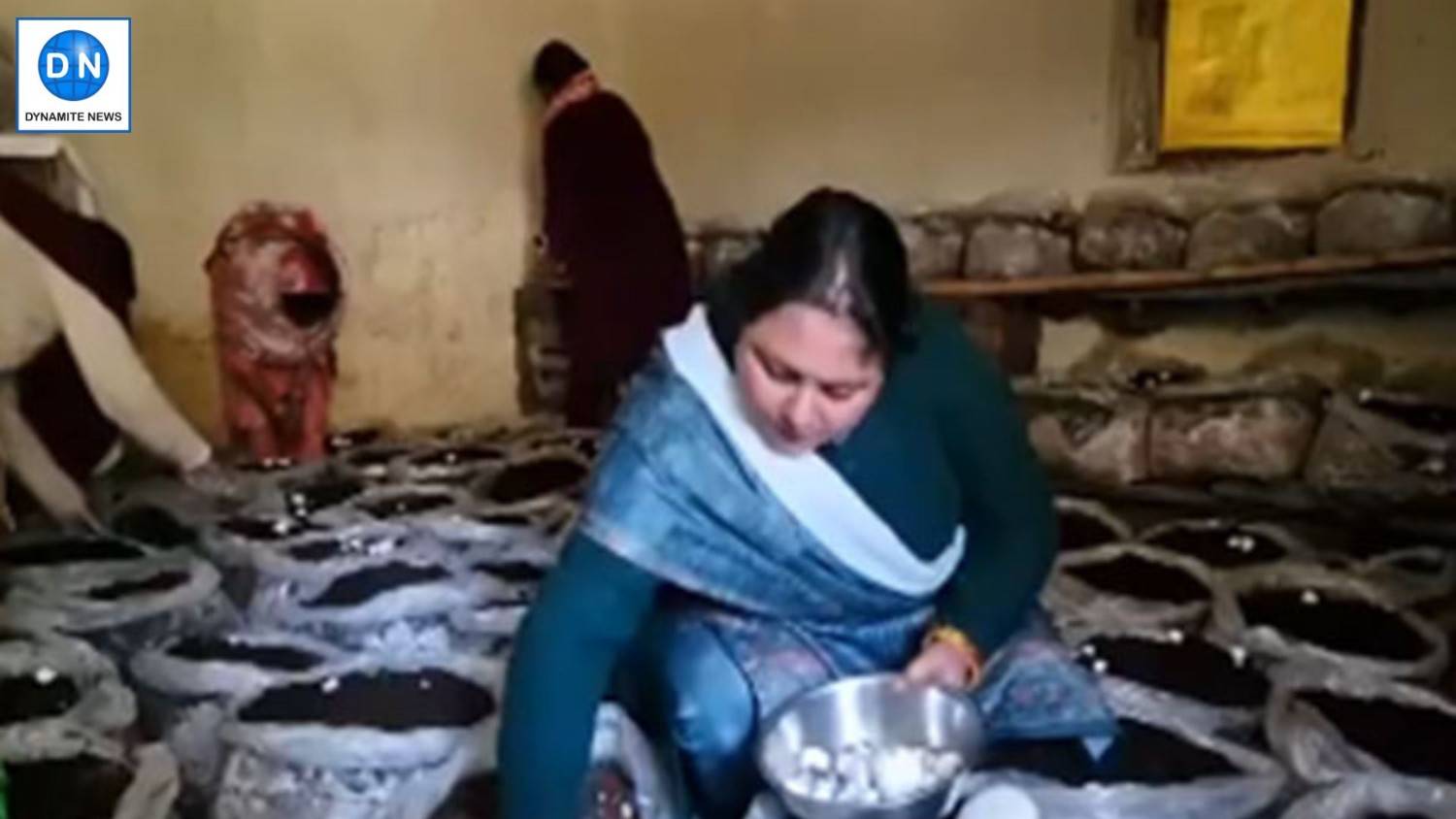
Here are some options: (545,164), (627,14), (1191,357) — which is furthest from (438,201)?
(1191,357)

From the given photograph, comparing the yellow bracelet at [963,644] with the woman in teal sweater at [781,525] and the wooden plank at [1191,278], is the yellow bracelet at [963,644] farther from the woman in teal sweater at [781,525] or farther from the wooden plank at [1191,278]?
the wooden plank at [1191,278]

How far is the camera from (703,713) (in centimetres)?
123

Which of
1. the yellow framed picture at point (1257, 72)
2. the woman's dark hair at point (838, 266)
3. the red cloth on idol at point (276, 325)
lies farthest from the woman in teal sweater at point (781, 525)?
the yellow framed picture at point (1257, 72)

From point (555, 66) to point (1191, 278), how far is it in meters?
1.23

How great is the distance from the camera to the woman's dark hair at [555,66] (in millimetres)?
2902

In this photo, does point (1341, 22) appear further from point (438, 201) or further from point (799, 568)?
point (799, 568)

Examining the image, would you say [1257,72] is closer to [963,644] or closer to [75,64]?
[963,644]

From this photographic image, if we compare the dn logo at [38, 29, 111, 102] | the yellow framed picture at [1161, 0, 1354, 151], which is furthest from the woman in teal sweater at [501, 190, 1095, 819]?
the dn logo at [38, 29, 111, 102]

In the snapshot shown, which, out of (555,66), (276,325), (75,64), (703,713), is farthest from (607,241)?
(703,713)

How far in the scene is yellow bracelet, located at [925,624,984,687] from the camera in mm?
1218

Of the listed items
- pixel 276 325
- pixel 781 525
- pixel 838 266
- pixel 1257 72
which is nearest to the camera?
pixel 838 266

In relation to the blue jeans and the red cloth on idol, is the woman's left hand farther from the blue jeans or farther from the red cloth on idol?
the red cloth on idol

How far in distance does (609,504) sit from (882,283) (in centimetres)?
25

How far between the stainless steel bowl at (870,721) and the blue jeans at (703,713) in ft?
0.15
